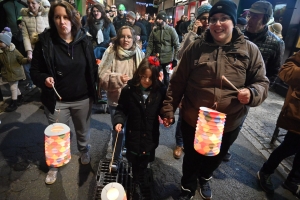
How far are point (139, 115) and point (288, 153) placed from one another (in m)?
2.12

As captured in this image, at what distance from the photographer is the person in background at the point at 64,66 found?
7.35ft

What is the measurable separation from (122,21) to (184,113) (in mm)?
6213

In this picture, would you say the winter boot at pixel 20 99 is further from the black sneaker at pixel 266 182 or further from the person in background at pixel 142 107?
the black sneaker at pixel 266 182

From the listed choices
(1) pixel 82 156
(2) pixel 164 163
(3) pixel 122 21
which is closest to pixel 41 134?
(1) pixel 82 156

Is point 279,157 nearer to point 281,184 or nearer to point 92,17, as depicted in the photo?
point 281,184

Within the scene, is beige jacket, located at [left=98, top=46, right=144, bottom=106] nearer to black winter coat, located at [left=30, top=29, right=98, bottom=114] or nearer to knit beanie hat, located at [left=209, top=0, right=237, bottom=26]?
black winter coat, located at [left=30, top=29, right=98, bottom=114]

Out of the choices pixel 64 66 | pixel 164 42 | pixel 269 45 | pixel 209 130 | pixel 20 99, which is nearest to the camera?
pixel 209 130

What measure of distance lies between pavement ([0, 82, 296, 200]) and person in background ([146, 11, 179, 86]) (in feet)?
7.57

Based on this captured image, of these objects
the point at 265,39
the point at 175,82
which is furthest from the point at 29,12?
the point at 265,39

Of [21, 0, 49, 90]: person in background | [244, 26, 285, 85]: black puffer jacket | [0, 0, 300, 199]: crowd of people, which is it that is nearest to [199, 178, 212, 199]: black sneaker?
[0, 0, 300, 199]: crowd of people

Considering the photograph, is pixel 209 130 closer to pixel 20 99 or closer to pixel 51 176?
pixel 51 176

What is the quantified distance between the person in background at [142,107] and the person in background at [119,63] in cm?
33

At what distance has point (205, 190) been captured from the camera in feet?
8.88

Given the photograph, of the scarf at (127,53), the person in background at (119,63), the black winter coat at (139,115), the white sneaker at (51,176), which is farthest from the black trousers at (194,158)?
the white sneaker at (51,176)
